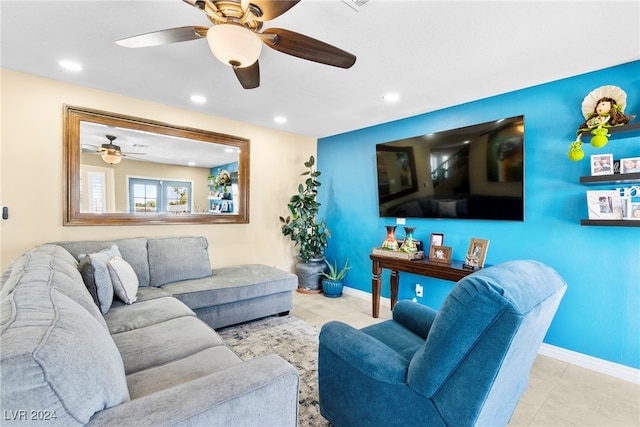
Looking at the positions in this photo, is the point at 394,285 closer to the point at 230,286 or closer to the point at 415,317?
the point at 415,317

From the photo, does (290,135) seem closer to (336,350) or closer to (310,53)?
(310,53)

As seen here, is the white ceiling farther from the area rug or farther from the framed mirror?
the area rug

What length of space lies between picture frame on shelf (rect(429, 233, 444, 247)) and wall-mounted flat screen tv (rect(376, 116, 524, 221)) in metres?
0.22

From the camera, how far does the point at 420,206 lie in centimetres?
343

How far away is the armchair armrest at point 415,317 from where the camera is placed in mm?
1870

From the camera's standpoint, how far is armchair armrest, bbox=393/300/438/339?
6.14 feet

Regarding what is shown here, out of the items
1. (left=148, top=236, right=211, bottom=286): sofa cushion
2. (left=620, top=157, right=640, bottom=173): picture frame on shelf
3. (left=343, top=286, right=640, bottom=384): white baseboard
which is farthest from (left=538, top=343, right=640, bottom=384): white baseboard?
(left=148, top=236, right=211, bottom=286): sofa cushion

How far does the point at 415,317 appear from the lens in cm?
194

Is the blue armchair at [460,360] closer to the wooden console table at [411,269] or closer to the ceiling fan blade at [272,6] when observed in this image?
the wooden console table at [411,269]

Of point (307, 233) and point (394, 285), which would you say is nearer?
point (394, 285)

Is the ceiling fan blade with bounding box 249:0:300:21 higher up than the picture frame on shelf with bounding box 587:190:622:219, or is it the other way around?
the ceiling fan blade with bounding box 249:0:300:21

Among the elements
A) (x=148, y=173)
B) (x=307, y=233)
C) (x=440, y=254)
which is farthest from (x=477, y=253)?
(x=148, y=173)

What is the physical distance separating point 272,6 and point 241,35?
8.4 inches

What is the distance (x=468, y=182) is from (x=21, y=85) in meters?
4.28
